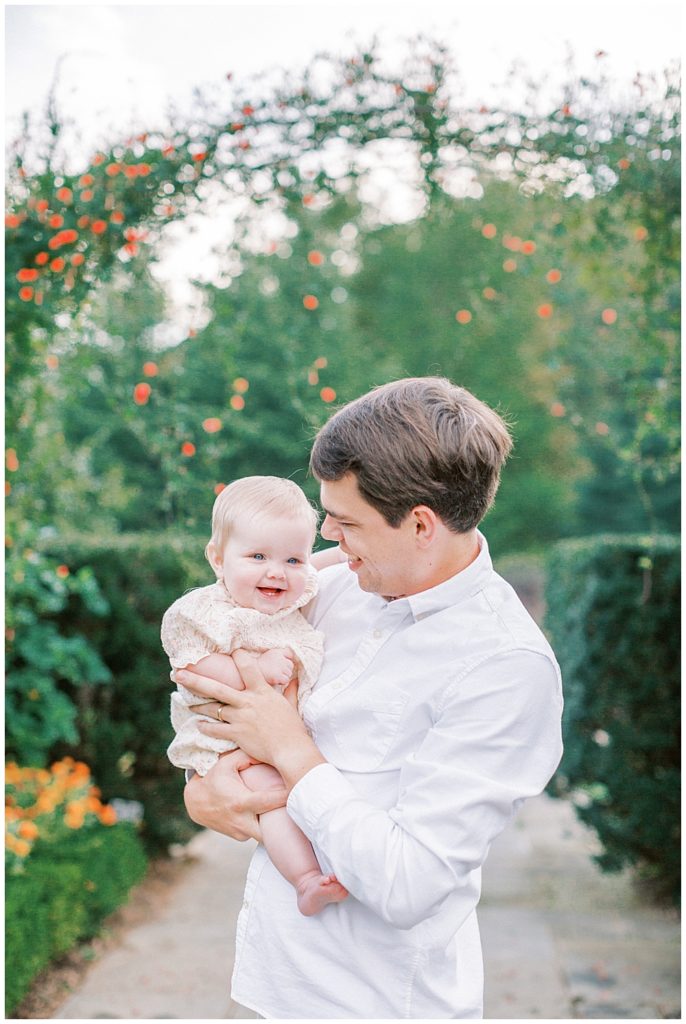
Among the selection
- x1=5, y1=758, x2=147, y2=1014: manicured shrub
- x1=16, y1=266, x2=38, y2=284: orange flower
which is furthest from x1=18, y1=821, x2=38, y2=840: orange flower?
x1=16, y1=266, x2=38, y2=284: orange flower

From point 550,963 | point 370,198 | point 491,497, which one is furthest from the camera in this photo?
point 370,198

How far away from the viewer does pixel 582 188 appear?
3.78m

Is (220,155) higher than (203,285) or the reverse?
higher

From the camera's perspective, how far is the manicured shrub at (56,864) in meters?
3.47

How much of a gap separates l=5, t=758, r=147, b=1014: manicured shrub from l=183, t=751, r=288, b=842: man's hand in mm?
1924

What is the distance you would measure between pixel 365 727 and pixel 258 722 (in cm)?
19

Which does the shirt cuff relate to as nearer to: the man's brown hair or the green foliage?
the man's brown hair

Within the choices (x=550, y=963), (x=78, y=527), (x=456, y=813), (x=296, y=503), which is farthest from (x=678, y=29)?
(x=78, y=527)

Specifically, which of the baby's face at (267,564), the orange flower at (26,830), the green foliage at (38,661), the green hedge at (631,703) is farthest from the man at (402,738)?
the green hedge at (631,703)

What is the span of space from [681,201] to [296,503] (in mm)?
2317

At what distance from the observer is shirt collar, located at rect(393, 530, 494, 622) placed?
5.51ft

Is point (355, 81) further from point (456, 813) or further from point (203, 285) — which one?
point (456, 813)

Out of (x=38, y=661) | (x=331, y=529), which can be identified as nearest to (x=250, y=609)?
(x=331, y=529)

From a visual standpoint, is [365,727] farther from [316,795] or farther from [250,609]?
[250,609]
